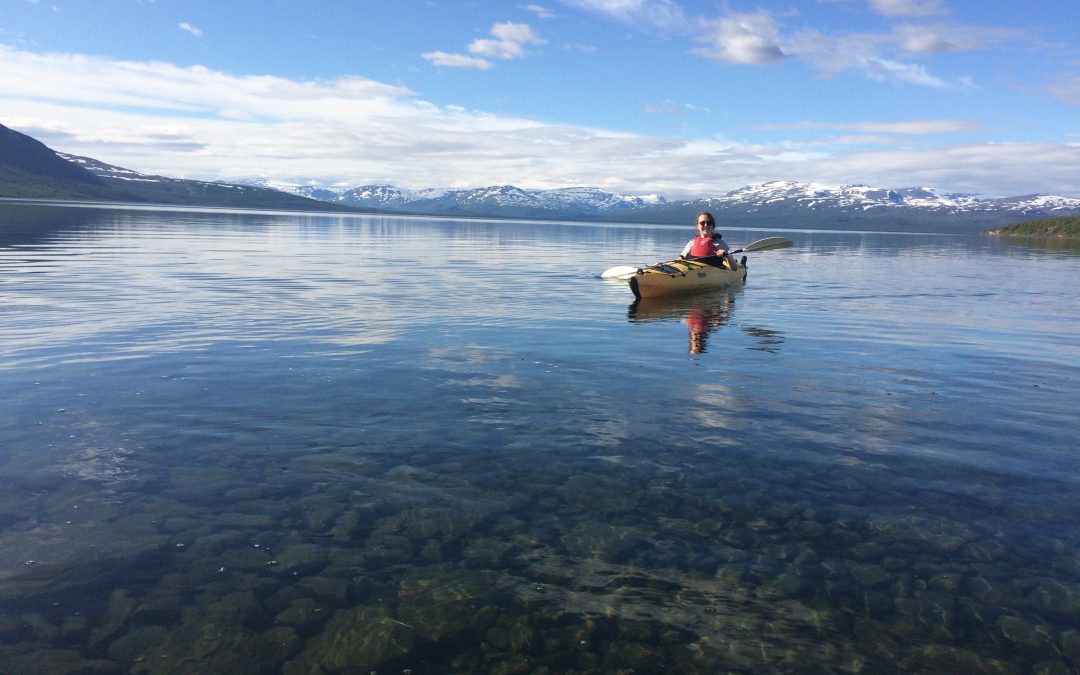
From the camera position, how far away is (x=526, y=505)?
9383mm

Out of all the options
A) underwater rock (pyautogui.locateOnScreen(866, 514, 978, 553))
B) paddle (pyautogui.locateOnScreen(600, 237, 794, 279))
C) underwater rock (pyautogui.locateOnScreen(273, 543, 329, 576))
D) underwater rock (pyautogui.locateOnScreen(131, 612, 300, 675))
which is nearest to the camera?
underwater rock (pyautogui.locateOnScreen(131, 612, 300, 675))

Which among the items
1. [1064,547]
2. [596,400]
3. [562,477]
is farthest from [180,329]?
[1064,547]

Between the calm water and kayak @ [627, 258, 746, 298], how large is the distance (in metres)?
10.2

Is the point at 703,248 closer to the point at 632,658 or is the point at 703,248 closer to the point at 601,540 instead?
the point at 601,540

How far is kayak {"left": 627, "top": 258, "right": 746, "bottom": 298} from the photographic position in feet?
101

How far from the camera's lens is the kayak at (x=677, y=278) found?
101 ft

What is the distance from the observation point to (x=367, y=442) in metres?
11.5

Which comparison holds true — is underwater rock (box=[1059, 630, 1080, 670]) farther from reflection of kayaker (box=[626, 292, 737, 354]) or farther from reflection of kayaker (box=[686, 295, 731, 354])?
reflection of kayaker (box=[626, 292, 737, 354])

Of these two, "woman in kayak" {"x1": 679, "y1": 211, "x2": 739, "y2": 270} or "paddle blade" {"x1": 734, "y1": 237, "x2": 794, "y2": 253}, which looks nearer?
"woman in kayak" {"x1": 679, "y1": 211, "x2": 739, "y2": 270}

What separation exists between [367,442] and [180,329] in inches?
503

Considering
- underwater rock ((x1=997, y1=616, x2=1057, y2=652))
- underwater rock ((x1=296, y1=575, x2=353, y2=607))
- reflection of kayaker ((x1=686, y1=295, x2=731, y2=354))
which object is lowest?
underwater rock ((x1=296, y1=575, x2=353, y2=607))

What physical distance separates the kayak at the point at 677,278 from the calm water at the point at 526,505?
10.2m

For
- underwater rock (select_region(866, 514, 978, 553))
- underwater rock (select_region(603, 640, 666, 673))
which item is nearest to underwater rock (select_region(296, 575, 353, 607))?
underwater rock (select_region(603, 640, 666, 673))

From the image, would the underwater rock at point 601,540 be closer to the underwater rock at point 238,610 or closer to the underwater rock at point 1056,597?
the underwater rock at point 238,610
